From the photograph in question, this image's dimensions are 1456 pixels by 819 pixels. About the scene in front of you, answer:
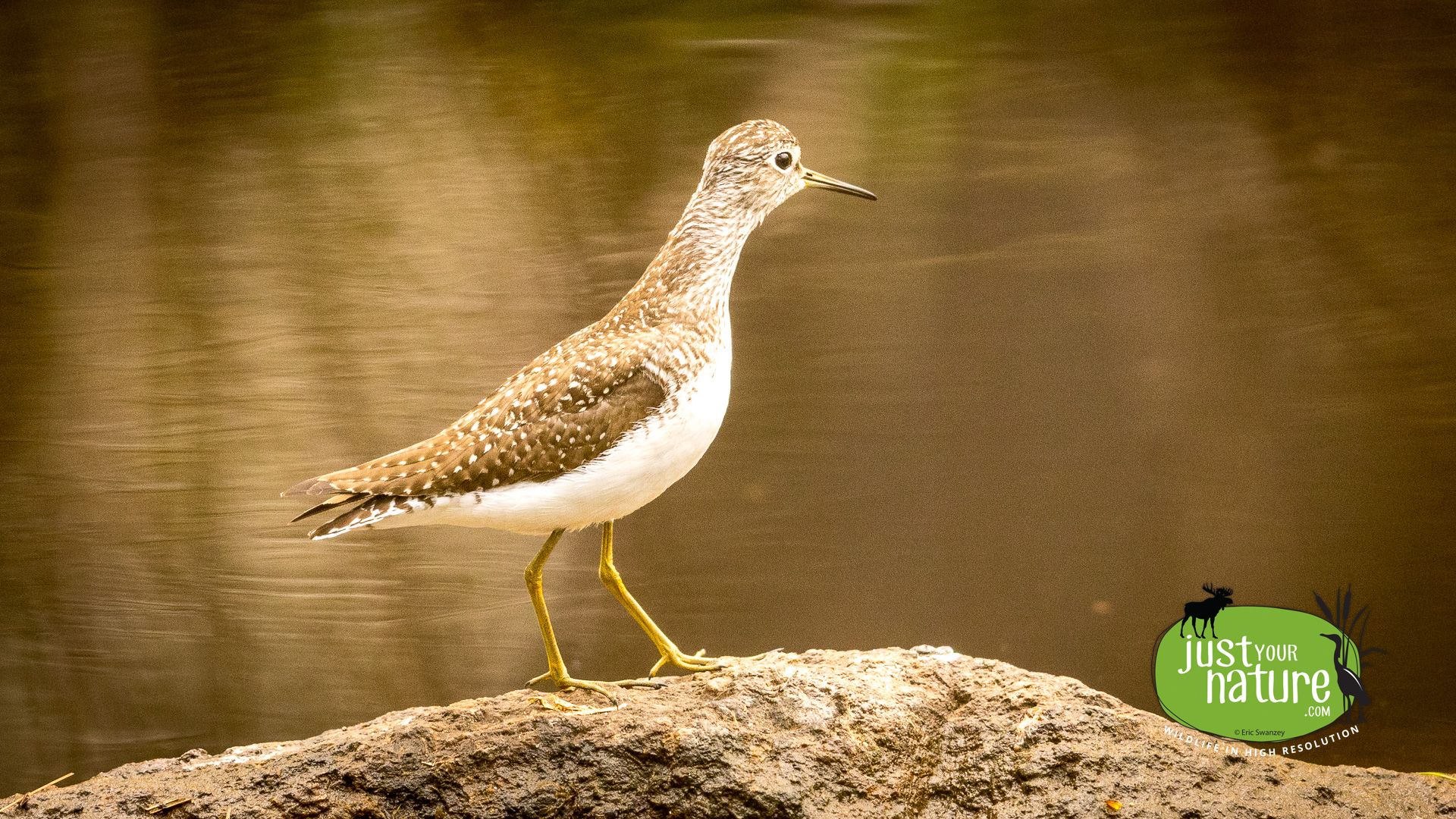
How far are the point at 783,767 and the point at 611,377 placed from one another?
896mm

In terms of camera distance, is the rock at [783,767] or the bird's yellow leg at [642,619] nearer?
→ the rock at [783,767]

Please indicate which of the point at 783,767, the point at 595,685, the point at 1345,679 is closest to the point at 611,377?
the point at 595,685

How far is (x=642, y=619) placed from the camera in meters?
2.45

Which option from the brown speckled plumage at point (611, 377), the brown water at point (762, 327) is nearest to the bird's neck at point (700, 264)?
the brown speckled plumage at point (611, 377)

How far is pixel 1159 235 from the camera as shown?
3021mm

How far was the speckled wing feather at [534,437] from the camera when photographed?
7.07 ft

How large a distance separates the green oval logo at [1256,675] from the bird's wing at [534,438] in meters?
1.44

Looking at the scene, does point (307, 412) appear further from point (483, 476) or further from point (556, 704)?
point (556, 704)

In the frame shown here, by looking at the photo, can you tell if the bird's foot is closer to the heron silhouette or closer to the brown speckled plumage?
the brown speckled plumage

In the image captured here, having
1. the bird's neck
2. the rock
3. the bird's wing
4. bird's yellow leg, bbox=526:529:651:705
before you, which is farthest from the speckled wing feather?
the rock

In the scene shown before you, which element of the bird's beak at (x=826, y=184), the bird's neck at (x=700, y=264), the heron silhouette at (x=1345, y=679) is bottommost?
the heron silhouette at (x=1345, y=679)

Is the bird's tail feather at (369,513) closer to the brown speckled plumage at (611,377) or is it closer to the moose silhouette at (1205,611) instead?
the brown speckled plumage at (611,377)

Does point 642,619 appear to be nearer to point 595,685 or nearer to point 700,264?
point 595,685

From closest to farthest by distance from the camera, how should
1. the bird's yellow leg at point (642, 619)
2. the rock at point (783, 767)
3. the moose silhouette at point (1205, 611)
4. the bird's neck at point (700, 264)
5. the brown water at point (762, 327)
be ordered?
the rock at point (783, 767) → the bird's neck at point (700, 264) → the bird's yellow leg at point (642, 619) → the moose silhouette at point (1205, 611) → the brown water at point (762, 327)
